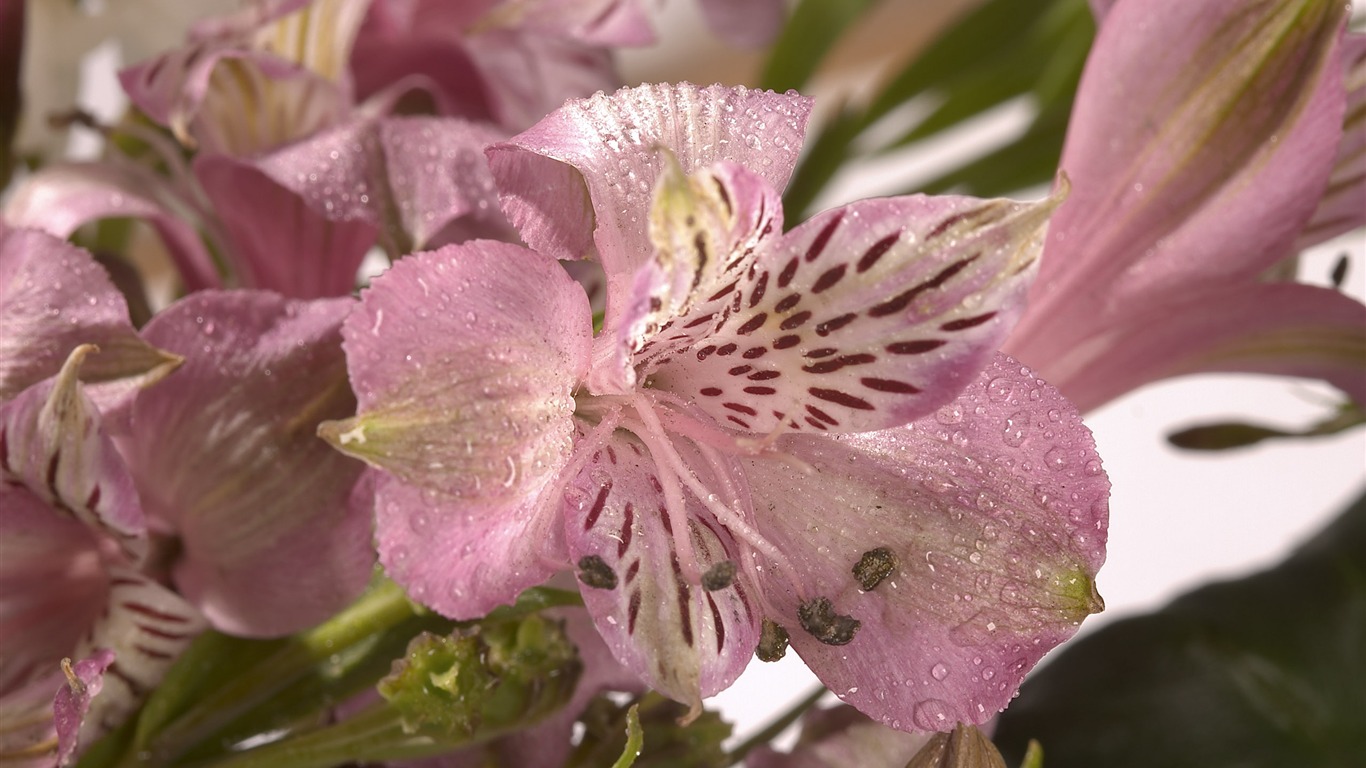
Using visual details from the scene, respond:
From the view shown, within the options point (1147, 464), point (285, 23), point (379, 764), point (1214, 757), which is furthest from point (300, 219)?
point (1147, 464)

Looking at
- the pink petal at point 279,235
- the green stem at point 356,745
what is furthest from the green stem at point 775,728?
the pink petal at point 279,235

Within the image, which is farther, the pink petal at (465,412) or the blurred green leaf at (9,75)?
the blurred green leaf at (9,75)

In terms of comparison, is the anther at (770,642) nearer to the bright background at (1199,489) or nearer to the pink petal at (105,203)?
the pink petal at (105,203)

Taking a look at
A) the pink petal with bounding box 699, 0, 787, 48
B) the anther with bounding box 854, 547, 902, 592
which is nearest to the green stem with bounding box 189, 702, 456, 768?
the anther with bounding box 854, 547, 902, 592

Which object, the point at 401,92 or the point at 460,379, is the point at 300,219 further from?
the point at 460,379

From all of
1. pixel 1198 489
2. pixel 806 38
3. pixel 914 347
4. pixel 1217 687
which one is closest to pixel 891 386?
pixel 914 347

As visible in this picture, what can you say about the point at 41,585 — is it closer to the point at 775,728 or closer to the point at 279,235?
the point at 279,235
